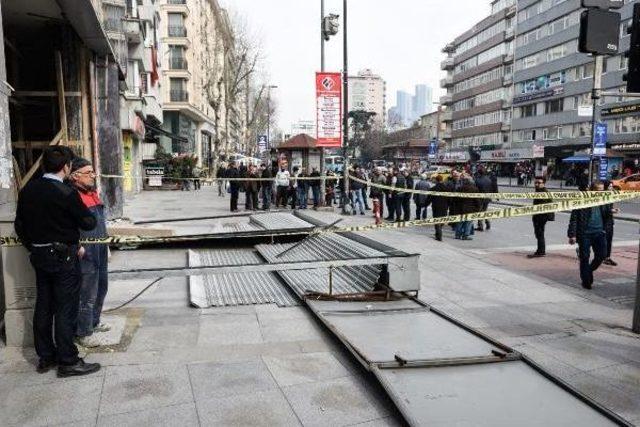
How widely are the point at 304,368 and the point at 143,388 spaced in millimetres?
1322

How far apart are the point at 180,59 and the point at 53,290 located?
48.8 meters

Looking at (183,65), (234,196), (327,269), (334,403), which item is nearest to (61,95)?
(327,269)

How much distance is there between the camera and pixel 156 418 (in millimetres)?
3623

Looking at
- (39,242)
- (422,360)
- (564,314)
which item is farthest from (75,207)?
(564,314)

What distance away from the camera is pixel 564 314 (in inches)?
253

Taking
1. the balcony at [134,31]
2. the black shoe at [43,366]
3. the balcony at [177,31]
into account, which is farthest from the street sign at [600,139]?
the balcony at [177,31]

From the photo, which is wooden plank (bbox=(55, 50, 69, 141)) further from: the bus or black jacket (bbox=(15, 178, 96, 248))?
the bus

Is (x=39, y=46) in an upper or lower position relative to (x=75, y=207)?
upper

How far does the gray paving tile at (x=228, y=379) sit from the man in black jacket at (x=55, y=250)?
89 cm

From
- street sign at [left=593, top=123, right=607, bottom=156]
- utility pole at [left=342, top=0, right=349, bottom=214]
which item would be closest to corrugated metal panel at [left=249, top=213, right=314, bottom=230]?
utility pole at [left=342, top=0, right=349, bottom=214]

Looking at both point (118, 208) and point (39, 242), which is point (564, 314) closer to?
point (39, 242)

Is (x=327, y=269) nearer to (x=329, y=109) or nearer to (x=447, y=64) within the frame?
(x=329, y=109)

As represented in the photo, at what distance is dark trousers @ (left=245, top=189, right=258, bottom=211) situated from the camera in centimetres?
1856

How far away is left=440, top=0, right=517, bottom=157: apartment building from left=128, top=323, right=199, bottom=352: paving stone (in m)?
71.5
